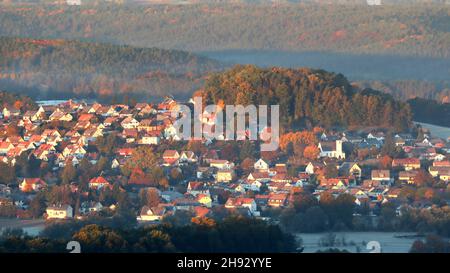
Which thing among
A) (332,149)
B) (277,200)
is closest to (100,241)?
(277,200)

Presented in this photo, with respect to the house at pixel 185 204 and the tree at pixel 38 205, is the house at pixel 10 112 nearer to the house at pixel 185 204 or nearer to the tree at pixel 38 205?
the tree at pixel 38 205

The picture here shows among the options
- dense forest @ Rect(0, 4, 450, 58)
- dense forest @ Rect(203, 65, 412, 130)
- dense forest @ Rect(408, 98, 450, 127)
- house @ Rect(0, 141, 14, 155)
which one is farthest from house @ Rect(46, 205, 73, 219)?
A: dense forest @ Rect(0, 4, 450, 58)

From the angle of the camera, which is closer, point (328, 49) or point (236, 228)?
point (236, 228)

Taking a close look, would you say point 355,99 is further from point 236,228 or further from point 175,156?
point 236,228

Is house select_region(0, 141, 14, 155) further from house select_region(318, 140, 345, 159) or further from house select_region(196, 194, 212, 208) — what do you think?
house select_region(196, 194, 212, 208)

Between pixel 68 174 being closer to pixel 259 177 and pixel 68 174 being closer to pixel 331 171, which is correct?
pixel 259 177

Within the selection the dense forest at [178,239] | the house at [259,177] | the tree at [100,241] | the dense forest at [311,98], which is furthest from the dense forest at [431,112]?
the tree at [100,241]

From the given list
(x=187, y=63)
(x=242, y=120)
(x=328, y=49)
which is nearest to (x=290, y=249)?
(x=242, y=120)
